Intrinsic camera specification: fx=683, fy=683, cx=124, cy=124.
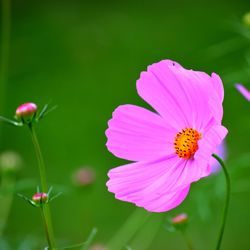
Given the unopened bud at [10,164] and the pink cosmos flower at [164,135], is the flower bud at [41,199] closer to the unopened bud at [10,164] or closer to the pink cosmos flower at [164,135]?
the pink cosmos flower at [164,135]

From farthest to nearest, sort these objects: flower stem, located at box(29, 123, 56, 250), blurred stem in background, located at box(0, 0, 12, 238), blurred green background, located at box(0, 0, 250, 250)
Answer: blurred green background, located at box(0, 0, 250, 250) < blurred stem in background, located at box(0, 0, 12, 238) < flower stem, located at box(29, 123, 56, 250)

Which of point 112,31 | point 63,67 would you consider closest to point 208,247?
point 63,67

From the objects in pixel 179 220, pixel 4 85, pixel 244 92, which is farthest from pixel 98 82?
pixel 244 92

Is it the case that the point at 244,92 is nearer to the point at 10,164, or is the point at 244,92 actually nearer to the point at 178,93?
the point at 178,93

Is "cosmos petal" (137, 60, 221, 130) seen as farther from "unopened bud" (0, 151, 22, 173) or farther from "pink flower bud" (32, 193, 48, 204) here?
"unopened bud" (0, 151, 22, 173)

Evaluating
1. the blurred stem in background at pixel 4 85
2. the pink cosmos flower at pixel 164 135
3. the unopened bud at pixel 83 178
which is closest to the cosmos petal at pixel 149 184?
the pink cosmos flower at pixel 164 135

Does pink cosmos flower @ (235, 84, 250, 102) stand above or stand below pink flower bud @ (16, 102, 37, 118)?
below

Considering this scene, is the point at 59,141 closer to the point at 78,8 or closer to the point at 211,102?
the point at 78,8

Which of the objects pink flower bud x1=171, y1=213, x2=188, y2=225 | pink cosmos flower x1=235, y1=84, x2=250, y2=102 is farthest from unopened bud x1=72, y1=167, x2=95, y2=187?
pink cosmos flower x1=235, y1=84, x2=250, y2=102
